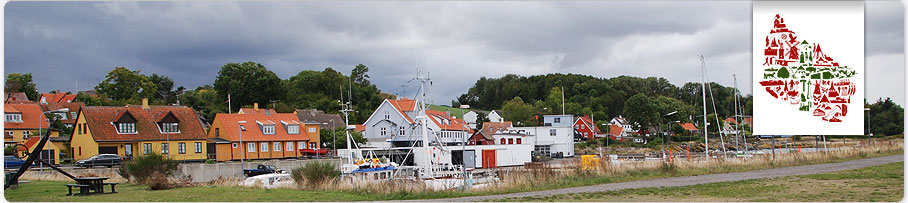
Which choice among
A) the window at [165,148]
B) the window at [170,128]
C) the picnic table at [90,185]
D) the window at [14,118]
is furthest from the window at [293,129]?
the picnic table at [90,185]

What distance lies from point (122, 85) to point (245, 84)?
13.1m

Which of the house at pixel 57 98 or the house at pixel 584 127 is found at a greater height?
the house at pixel 57 98

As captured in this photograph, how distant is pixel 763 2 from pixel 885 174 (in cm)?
757

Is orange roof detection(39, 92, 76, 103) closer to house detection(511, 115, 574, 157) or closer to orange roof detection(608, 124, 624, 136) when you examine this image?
house detection(511, 115, 574, 157)

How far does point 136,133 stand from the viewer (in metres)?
45.2

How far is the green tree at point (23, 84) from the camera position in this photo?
87.6m

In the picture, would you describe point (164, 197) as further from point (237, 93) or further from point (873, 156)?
point (237, 93)

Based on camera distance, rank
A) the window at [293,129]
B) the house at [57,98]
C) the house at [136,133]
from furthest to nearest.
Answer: the house at [57,98] → the window at [293,129] → the house at [136,133]

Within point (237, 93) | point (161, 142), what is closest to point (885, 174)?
point (161, 142)

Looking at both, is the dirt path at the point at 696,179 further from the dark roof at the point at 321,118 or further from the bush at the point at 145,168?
the dark roof at the point at 321,118

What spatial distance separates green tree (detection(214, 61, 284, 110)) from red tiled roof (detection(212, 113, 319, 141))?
3000cm

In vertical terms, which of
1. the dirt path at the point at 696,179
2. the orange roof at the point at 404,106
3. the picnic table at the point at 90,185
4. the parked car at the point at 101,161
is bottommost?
the parked car at the point at 101,161

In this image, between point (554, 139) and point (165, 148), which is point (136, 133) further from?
point (554, 139)

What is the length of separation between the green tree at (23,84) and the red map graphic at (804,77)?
8960 centimetres
